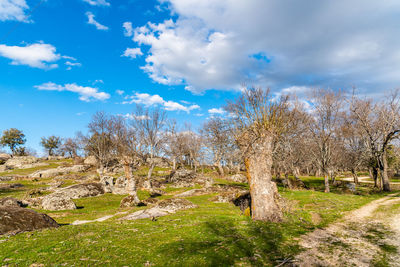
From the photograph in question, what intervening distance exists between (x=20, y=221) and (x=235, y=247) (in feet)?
42.5

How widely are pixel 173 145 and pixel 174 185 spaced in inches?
1524

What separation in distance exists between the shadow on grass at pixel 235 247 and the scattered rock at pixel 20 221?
923 centimetres

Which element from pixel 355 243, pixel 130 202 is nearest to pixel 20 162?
pixel 130 202

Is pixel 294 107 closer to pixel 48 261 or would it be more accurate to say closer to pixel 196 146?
pixel 48 261

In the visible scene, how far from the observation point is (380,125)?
35719 millimetres

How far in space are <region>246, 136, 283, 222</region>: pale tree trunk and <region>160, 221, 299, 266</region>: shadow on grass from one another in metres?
2.62

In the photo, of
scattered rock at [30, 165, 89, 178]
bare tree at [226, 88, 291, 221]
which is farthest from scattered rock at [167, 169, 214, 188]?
scattered rock at [30, 165, 89, 178]

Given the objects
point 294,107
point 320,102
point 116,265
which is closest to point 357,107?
point 320,102

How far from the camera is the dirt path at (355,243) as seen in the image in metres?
8.55

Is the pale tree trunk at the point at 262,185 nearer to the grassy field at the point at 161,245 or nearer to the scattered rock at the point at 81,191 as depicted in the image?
the grassy field at the point at 161,245

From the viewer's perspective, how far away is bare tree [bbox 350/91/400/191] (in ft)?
110

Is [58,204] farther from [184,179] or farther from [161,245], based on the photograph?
[184,179]

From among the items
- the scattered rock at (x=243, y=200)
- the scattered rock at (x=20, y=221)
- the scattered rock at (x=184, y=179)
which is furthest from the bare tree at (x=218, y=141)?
the scattered rock at (x=20, y=221)

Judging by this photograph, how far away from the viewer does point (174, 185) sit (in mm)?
49344
